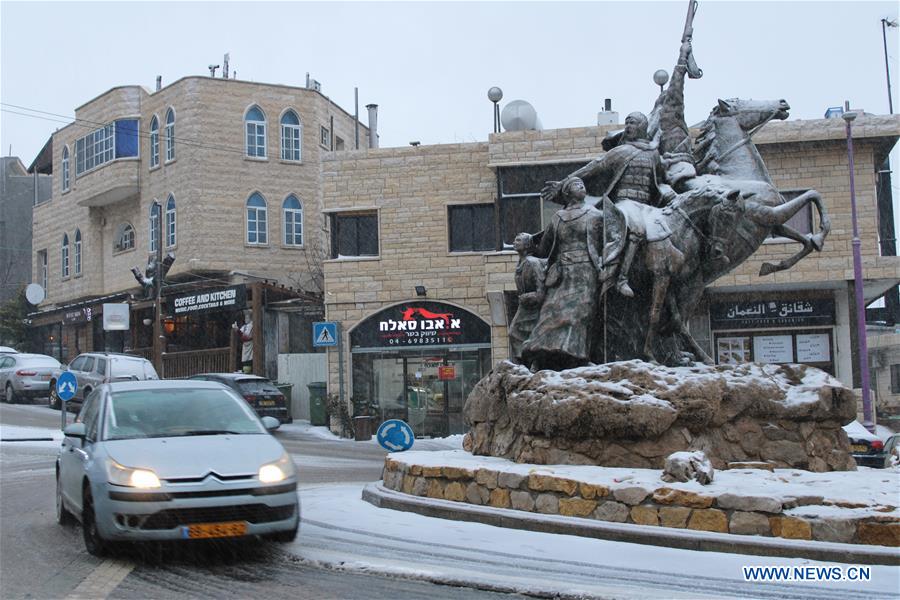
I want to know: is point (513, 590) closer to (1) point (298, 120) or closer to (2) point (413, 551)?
(2) point (413, 551)

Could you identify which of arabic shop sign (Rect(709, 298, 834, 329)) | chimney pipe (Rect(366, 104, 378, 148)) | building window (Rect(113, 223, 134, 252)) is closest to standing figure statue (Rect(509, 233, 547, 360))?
arabic shop sign (Rect(709, 298, 834, 329))

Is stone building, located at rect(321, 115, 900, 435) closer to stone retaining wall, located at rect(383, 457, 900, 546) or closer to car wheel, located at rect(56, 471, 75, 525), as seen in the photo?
stone retaining wall, located at rect(383, 457, 900, 546)

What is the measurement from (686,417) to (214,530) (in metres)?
4.91

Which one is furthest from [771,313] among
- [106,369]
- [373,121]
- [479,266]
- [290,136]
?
[290,136]

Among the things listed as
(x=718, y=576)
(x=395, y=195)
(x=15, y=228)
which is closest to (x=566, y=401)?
(x=718, y=576)

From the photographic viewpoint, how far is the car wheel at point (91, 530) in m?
7.97

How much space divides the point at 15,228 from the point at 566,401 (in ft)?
174

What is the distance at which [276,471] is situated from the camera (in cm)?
804

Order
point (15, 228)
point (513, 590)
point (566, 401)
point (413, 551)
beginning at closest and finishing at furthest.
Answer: point (513, 590), point (413, 551), point (566, 401), point (15, 228)

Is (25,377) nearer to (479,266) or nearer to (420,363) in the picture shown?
(420,363)

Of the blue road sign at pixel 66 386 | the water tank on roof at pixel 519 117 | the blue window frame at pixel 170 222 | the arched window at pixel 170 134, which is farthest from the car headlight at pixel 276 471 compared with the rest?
the arched window at pixel 170 134

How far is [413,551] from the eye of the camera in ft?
27.5

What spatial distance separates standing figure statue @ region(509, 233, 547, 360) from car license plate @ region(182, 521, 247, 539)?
18.2ft

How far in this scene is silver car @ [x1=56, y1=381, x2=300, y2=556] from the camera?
7.53m
